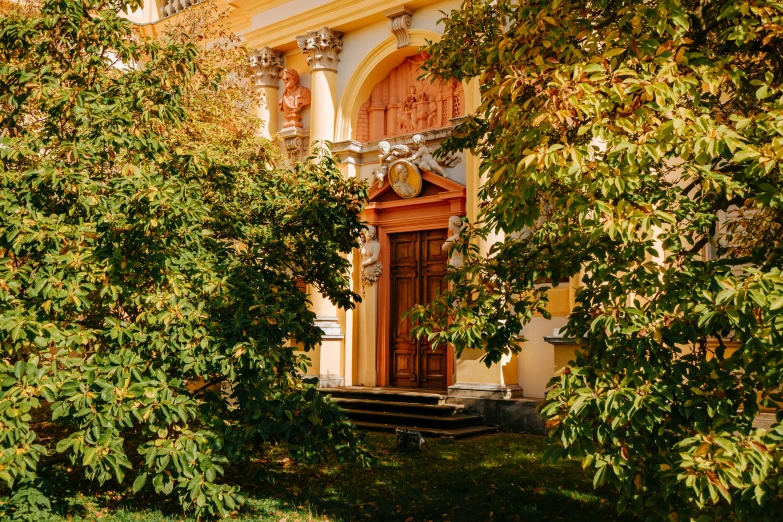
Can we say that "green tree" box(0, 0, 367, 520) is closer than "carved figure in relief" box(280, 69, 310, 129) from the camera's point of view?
Yes

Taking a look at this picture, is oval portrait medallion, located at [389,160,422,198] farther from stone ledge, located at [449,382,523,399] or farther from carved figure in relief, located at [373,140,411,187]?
stone ledge, located at [449,382,523,399]

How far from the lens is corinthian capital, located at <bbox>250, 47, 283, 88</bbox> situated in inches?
609

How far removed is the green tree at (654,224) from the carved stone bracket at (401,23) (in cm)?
862

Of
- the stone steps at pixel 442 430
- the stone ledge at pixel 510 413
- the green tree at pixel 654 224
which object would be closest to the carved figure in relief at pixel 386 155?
the stone ledge at pixel 510 413

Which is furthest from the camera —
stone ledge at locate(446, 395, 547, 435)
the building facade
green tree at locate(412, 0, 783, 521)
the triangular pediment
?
the building facade

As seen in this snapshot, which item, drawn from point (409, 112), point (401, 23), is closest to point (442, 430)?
point (409, 112)

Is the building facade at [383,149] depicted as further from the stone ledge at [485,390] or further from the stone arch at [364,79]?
the stone ledge at [485,390]

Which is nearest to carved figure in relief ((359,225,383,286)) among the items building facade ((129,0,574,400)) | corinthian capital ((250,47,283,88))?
building facade ((129,0,574,400))

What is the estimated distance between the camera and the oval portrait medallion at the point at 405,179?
43.5 feet

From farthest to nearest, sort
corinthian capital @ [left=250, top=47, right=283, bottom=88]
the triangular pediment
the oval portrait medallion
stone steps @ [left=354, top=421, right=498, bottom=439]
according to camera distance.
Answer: corinthian capital @ [left=250, top=47, right=283, bottom=88], the oval portrait medallion, the triangular pediment, stone steps @ [left=354, top=421, right=498, bottom=439]

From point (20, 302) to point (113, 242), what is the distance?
2.71 ft

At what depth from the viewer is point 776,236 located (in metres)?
5.18

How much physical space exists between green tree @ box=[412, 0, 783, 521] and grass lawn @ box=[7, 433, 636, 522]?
2.41m

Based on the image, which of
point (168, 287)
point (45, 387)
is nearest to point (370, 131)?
point (168, 287)
